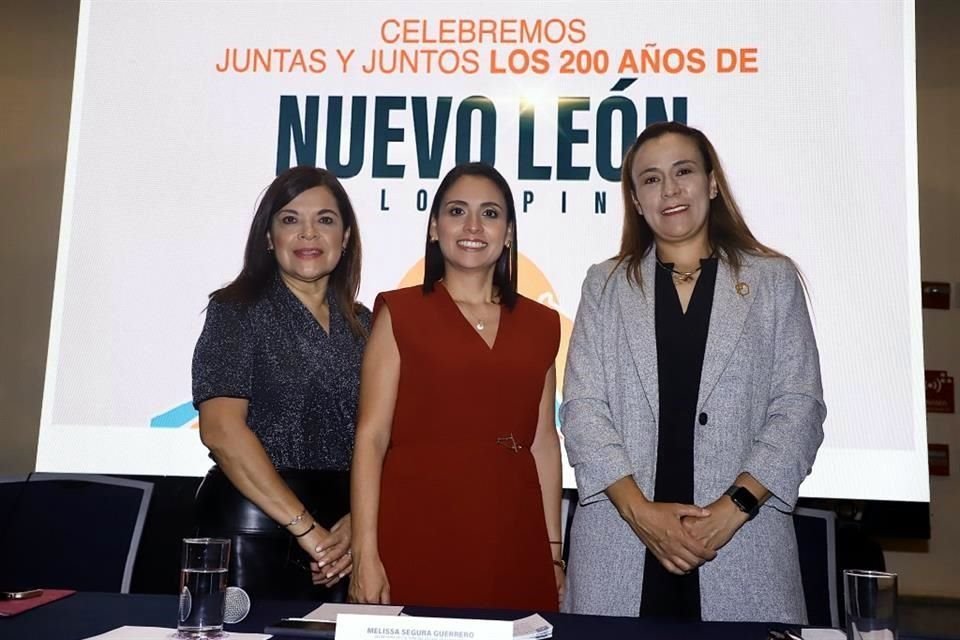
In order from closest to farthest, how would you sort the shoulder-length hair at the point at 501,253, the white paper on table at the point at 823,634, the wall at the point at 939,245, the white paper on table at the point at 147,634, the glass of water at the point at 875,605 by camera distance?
the glass of water at the point at 875,605 < the white paper on table at the point at 147,634 < the white paper on table at the point at 823,634 < the shoulder-length hair at the point at 501,253 < the wall at the point at 939,245

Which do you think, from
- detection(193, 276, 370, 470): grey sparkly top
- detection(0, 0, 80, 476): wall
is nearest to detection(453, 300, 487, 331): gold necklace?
detection(193, 276, 370, 470): grey sparkly top

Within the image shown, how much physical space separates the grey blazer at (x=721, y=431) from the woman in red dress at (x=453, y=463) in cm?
14

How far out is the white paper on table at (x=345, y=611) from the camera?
1509mm

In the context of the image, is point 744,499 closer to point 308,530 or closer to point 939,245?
point 308,530

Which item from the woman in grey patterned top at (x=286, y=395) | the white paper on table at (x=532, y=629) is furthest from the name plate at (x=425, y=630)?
the woman in grey patterned top at (x=286, y=395)

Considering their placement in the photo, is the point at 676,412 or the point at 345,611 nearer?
the point at 345,611

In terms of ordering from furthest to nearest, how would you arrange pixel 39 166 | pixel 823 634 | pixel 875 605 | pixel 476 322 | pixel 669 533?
pixel 39 166 < pixel 476 322 < pixel 669 533 < pixel 823 634 < pixel 875 605

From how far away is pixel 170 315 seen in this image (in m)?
2.92

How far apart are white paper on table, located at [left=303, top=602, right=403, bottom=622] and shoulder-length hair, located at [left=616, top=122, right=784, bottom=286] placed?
102 centimetres

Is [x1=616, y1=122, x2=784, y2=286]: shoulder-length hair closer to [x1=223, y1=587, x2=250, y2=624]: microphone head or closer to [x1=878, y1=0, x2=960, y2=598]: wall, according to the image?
[x1=223, y1=587, x2=250, y2=624]: microphone head

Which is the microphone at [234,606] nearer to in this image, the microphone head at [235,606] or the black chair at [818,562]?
the microphone head at [235,606]

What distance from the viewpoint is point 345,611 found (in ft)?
5.09

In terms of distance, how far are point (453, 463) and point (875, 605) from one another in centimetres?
114

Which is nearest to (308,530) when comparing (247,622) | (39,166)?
(247,622)
